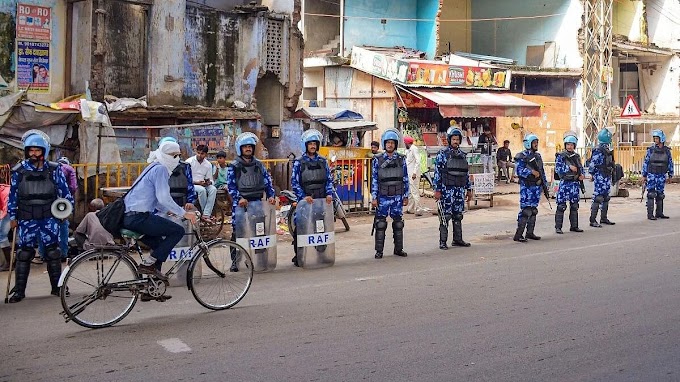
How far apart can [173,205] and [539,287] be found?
434cm

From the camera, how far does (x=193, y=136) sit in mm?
17422

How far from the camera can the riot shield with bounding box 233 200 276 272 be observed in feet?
36.0

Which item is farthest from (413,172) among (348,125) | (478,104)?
(478,104)

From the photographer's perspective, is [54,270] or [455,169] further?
[455,169]

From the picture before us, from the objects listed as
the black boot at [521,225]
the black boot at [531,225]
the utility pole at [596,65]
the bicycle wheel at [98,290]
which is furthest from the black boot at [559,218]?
the utility pole at [596,65]

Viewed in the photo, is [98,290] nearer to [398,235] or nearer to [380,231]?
[380,231]

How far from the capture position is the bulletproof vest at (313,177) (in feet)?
38.5

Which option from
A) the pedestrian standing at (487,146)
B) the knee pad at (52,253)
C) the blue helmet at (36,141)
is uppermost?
the pedestrian standing at (487,146)

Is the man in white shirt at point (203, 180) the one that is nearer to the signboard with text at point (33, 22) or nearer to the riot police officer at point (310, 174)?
the riot police officer at point (310, 174)

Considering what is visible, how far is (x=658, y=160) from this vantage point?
17828 mm

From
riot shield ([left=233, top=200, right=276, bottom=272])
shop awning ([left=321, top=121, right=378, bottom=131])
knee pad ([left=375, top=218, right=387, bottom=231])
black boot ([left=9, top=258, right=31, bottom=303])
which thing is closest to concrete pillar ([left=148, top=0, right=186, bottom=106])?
shop awning ([left=321, top=121, right=378, bottom=131])

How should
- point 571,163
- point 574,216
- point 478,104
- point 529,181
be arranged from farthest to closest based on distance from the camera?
point 478,104 < point 574,216 < point 571,163 < point 529,181

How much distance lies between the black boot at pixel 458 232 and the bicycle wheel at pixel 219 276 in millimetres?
5493

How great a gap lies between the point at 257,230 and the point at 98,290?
3.50 meters
